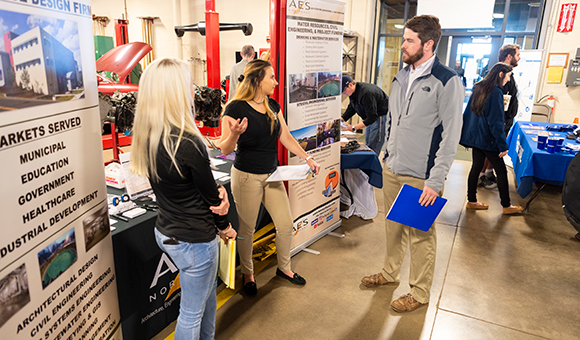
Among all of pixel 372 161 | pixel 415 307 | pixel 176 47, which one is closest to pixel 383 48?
pixel 176 47

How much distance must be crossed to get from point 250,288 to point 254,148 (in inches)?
38.6

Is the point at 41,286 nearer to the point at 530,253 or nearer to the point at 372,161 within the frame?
the point at 372,161

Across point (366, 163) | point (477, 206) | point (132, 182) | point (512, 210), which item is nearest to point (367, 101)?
point (366, 163)

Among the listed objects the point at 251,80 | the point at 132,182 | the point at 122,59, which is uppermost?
the point at 122,59

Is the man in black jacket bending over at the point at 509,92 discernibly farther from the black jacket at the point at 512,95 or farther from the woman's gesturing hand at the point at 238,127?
the woman's gesturing hand at the point at 238,127

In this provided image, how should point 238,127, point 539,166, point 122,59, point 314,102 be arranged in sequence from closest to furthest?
point 238,127 < point 314,102 < point 122,59 < point 539,166

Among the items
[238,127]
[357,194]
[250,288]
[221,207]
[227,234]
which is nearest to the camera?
[221,207]

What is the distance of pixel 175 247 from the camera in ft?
5.04

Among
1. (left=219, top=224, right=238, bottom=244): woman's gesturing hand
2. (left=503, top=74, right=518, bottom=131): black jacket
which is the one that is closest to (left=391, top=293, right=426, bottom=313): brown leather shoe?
(left=219, top=224, right=238, bottom=244): woman's gesturing hand

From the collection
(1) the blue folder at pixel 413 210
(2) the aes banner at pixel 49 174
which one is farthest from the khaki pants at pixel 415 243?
(2) the aes banner at pixel 49 174

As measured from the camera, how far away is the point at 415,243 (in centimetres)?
235

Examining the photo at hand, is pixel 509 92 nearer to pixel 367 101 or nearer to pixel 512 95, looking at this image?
pixel 512 95

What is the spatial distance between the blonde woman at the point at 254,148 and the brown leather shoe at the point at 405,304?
84 cm

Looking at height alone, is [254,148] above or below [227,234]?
above
